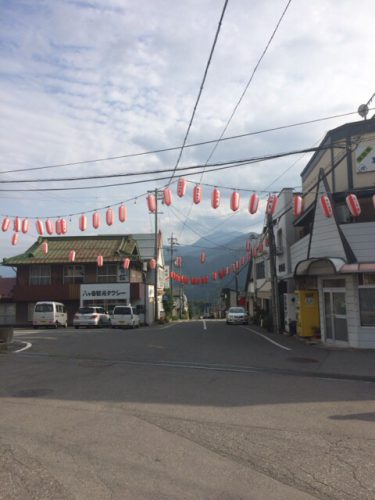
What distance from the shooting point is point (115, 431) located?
6391 mm

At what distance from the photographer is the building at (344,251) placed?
53.9ft

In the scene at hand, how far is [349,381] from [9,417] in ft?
24.7

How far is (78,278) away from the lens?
4181 cm

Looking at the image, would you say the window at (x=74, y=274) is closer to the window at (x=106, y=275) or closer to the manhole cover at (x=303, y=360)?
the window at (x=106, y=275)

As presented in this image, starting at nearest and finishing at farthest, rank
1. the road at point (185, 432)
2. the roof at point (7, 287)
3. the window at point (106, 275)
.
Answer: the road at point (185, 432) → the roof at point (7, 287) → the window at point (106, 275)

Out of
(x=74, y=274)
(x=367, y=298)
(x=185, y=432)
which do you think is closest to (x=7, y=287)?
(x=74, y=274)

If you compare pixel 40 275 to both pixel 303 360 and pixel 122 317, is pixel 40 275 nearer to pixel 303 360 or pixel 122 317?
pixel 122 317

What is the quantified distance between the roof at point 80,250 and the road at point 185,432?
30203 millimetres

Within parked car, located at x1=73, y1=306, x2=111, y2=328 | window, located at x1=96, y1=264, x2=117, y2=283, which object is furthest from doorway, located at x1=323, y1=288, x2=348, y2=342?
window, located at x1=96, y1=264, x2=117, y2=283

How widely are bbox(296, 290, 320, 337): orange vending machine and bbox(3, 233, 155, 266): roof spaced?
23.3m

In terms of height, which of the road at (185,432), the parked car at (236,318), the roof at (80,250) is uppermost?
the roof at (80,250)

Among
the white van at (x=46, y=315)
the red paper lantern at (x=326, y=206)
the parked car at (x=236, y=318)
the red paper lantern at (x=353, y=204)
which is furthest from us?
the parked car at (x=236, y=318)

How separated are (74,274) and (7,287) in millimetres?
6319

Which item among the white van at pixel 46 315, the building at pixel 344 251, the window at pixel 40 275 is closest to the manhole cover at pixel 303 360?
the building at pixel 344 251
